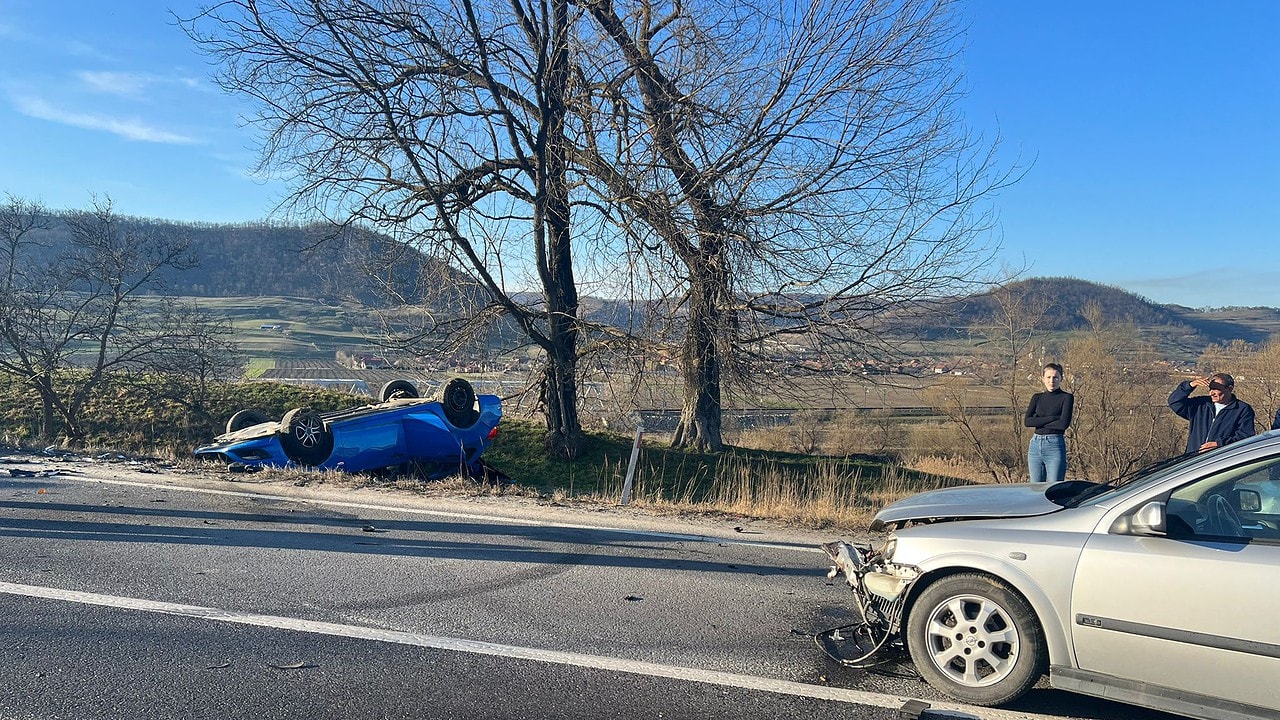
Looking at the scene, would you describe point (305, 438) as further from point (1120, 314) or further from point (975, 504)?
point (1120, 314)

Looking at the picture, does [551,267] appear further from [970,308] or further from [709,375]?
[970,308]

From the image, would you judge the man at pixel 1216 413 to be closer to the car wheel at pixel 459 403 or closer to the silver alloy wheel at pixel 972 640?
the silver alloy wheel at pixel 972 640

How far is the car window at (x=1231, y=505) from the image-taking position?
3703mm

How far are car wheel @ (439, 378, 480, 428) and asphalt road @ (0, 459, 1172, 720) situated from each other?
12.3 ft

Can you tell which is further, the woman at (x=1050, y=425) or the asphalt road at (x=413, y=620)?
the woman at (x=1050, y=425)

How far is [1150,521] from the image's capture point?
3.69m

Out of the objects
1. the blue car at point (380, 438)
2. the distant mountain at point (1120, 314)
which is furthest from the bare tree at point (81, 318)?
the distant mountain at point (1120, 314)

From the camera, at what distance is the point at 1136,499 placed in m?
3.86

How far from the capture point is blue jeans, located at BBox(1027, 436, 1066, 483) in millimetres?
8758

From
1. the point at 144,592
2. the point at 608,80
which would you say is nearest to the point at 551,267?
the point at 608,80

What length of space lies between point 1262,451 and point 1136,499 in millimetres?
549

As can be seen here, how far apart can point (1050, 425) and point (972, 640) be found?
18.0 ft

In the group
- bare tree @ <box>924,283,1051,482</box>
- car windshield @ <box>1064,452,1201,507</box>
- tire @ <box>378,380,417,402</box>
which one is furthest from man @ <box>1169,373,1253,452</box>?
bare tree @ <box>924,283,1051,482</box>

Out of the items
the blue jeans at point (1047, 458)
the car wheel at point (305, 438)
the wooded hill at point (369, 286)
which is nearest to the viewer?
the blue jeans at point (1047, 458)
